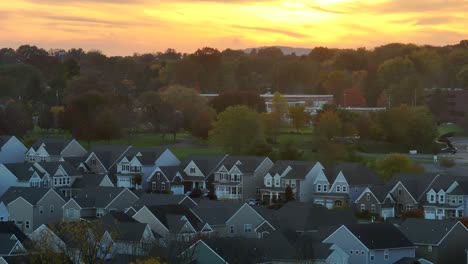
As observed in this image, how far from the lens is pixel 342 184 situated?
51.3 metres

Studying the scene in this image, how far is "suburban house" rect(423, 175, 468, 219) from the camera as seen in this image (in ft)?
157

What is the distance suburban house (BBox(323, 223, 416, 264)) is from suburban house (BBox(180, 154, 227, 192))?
62.0ft

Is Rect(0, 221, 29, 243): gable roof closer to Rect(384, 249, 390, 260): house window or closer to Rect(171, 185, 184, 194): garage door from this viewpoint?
Rect(384, 249, 390, 260): house window

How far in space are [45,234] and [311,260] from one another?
27.8ft

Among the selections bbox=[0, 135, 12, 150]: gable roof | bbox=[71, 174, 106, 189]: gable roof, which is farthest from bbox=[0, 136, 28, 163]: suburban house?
bbox=[71, 174, 106, 189]: gable roof

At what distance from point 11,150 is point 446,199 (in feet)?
81.6

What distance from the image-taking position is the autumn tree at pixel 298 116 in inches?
3196

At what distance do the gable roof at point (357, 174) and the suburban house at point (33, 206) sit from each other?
12.3 meters

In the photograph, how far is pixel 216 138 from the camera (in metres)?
65.4

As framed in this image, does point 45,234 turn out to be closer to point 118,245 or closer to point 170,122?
point 118,245

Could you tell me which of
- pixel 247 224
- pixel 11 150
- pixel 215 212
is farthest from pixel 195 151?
pixel 247 224

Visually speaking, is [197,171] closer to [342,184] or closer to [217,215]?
[342,184]

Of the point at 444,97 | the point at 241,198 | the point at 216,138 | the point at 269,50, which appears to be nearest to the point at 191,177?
the point at 241,198

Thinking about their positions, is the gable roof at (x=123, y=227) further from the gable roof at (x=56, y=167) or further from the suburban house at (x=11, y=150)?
the suburban house at (x=11, y=150)
